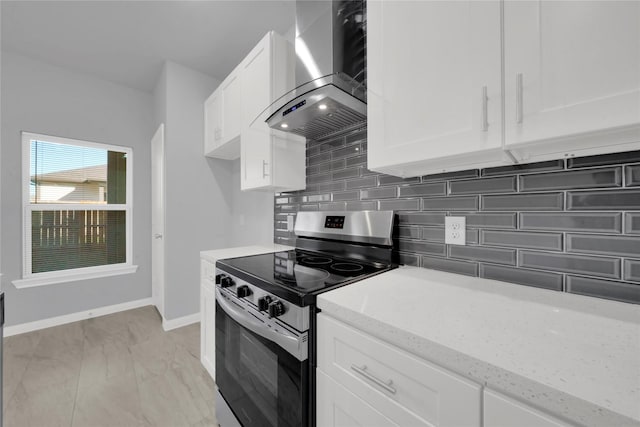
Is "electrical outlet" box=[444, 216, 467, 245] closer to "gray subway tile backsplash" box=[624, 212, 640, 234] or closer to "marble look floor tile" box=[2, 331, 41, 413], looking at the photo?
"gray subway tile backsplash" box=[624, 212, 640, 234]

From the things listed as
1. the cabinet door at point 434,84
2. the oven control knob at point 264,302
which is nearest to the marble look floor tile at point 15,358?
the oven control knob at point 264,302

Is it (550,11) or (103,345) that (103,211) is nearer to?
(103,345)

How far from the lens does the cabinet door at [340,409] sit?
27.0 inches

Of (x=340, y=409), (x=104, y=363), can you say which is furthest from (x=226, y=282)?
(x=104, y=363)

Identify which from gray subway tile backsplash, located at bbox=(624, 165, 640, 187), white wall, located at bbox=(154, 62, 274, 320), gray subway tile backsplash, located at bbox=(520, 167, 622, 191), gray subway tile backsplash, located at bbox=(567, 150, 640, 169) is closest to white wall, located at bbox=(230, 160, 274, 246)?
white wall, located at bbox=(154, 62, 274, 320)

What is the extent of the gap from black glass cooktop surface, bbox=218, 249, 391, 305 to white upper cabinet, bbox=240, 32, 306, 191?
0.60 meters

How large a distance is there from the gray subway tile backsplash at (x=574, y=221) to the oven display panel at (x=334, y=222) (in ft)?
2.87

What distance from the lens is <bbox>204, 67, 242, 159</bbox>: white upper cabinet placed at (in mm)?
2185

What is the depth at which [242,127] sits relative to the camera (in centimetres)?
208

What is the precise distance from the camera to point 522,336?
23.0 inches

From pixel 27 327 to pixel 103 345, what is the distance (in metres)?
1.06

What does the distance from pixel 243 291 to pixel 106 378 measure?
1.69m

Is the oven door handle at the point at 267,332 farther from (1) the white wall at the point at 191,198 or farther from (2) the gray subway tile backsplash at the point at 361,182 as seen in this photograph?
(1) the white wall at the point at 191,198

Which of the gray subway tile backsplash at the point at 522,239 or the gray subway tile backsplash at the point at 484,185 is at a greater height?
the gray subway tile backsplash at the point at 484,185
